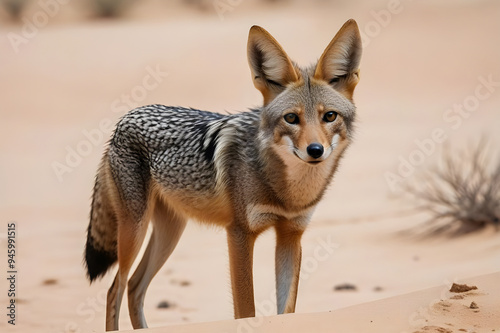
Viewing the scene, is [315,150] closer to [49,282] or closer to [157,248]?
[157,248]

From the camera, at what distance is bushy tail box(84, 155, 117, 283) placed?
729 centimetres

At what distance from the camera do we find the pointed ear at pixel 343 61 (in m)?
6.04

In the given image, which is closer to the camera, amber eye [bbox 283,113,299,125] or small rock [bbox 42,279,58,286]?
amber eye [bbox 283,113,299,125]

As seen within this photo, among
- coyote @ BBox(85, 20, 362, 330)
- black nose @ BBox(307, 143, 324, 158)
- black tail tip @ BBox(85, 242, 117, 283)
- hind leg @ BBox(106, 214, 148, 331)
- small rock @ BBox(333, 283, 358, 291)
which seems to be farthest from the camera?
small rock @ BBox(333, 283, 358, 291)

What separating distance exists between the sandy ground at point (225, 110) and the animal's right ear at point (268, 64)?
1450 mm

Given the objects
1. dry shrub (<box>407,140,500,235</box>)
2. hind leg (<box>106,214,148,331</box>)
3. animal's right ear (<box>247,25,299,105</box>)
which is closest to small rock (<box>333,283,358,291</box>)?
dry shrub (<box>407,140,500,235</box>)

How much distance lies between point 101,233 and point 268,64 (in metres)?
2.39

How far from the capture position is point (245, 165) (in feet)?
20.4

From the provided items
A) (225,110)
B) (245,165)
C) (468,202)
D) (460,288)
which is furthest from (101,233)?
(468,202)

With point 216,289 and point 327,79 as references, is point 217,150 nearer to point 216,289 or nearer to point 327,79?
point 327,79

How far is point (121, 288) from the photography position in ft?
23.1

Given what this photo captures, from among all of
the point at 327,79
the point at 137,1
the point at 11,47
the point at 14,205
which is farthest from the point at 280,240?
the point at 137,1

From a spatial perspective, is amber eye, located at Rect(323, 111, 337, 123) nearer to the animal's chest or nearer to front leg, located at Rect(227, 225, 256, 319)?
the animal's chest

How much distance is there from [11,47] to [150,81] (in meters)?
4.70
